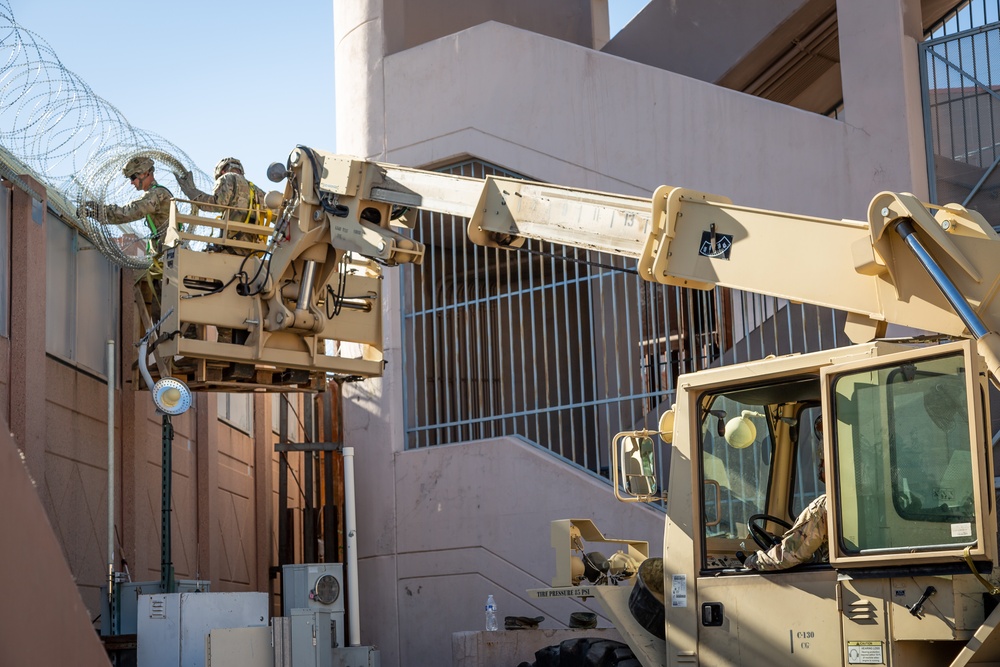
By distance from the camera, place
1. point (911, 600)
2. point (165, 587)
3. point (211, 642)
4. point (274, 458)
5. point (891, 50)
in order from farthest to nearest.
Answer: point (274, 458), point (891, 50), point (165, 587), point (211, 642), point (911, 600)

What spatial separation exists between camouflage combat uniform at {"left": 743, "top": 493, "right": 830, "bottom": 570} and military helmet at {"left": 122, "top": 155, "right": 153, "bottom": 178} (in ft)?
28.3

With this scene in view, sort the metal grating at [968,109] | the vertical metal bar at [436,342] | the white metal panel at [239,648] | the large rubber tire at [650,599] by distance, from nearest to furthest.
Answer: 1. the large rubber tire at [650,599]
2. the white metal panel at [239,648]
3. the metal grating at [968,109]
4. the vertical metal bar at [436,342]

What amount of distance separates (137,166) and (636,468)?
24.9ft

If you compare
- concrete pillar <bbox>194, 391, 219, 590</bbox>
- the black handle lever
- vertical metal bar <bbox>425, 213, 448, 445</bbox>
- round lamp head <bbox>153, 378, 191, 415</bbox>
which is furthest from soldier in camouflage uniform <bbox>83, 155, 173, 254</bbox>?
the black handle lever

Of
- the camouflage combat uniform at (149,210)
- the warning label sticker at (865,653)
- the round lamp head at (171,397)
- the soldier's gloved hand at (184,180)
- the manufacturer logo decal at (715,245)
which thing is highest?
the soldier's gloved hand at (184,180)

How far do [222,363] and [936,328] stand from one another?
305 inches

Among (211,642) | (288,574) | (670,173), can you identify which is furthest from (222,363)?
(670,173)

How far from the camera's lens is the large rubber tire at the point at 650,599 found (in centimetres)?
772

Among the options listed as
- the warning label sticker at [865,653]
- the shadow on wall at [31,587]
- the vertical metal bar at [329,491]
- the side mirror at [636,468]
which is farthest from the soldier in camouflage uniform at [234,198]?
the shadow on wall at [31,587]

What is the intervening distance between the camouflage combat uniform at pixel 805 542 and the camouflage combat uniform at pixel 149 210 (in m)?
8.19

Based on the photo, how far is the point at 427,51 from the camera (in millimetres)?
16672

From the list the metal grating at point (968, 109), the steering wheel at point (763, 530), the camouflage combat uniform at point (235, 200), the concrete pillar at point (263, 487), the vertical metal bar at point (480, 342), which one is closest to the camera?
the steering wheel at point (763, 530)

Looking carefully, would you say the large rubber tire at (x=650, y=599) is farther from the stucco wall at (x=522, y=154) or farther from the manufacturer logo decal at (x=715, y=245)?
the stucco wall at (x=522, y=154)

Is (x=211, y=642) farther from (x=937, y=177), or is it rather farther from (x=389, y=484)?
(x=937, y=177)
